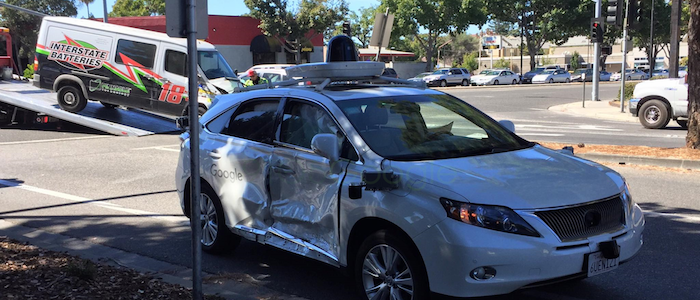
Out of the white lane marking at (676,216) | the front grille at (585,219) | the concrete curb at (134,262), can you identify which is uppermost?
the front grille at (585,219)

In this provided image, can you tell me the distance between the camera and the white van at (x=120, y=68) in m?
16.0

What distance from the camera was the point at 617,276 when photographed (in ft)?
17.4

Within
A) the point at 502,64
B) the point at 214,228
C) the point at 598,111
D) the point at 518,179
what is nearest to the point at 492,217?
the point at 518,179

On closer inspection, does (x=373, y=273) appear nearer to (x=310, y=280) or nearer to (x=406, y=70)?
(x=310, y=280)

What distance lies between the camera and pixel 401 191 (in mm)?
4227

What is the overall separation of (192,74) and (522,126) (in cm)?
1602

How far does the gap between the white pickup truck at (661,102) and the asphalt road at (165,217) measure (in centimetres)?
762

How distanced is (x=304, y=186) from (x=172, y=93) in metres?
11.8

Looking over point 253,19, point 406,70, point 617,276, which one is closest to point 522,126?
point 617,276

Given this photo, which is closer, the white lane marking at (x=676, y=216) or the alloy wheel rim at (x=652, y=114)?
the white lane marking at (x=676, y=216)

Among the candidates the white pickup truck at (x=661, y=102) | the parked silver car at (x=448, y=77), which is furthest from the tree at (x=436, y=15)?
the white pickup truck at (x=661, y=102)

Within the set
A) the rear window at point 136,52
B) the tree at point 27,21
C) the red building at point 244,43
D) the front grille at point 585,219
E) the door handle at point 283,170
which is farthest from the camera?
the tree at point 27,21

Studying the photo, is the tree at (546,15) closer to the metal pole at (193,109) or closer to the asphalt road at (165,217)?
the asphalt road at (165,217)

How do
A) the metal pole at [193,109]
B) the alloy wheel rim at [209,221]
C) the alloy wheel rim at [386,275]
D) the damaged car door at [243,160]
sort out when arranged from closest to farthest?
the metal pole at [193,109] → the alloy wheel rim at [386,275] → the damaged car door at [243,160] → the alloy wheel rim at [209,221]
